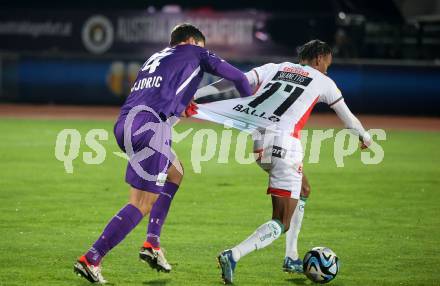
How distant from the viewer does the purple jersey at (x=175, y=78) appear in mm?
7578

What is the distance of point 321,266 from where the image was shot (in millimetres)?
7809

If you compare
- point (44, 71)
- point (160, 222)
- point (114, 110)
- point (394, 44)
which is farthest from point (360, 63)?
point (160, 222)

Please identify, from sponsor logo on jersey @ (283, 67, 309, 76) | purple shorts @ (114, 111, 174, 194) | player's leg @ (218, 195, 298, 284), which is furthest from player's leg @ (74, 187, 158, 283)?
sponsor logo on jersey @ (283, 67, 309, 76)

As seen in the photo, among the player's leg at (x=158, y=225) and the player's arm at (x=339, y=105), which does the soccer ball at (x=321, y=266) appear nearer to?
the player's arm at (x=339, y=105)

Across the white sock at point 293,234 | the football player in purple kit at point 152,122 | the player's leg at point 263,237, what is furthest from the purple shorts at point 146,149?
the white sock at point 293,234

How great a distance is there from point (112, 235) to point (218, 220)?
3.52m

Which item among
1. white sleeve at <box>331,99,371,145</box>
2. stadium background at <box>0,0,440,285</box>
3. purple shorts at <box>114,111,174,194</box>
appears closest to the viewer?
purple shorts at <box>114,111,174,194</box>

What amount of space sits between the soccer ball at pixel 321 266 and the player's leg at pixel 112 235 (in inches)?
58.0

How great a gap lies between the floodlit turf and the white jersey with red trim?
1347 mm

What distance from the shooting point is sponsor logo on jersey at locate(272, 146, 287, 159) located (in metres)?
7.74

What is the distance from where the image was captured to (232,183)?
1411 centimetres

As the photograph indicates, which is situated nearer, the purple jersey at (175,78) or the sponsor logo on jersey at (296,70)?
the purple jersey at (175,78)

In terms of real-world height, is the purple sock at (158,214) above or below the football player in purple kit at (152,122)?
below

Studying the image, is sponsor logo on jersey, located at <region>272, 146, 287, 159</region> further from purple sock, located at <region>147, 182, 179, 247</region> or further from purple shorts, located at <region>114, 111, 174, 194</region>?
purple sock, located at <region>147, 182, 179, 247</region>
